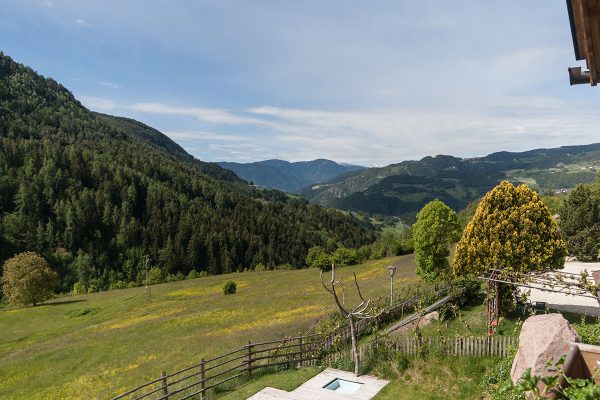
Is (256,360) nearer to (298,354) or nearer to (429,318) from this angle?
(298,354)

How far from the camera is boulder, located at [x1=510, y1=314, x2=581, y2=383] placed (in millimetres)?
11656

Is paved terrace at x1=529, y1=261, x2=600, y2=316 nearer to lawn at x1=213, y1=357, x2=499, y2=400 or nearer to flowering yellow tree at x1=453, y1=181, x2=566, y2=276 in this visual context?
flowering yellow tree at x1=453, y1=181, x2=566, y2=276

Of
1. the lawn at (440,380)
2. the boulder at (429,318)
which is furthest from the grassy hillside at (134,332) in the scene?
Answer: the lawn at (440,380)

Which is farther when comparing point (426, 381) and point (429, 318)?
point (429, 318)

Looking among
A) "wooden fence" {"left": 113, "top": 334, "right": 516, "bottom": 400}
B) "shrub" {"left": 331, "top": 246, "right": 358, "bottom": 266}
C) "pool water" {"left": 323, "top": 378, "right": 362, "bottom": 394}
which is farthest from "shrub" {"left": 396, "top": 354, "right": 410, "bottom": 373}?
"shrub" {"left": 331, "top": 246, "right": 358, "bottom": 266}

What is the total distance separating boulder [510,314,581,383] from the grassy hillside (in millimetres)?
19707

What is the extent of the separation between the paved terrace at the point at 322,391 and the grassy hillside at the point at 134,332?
33.6 ft

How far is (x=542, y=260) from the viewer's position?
2495 cm

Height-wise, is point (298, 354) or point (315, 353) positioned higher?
point (298, 354)

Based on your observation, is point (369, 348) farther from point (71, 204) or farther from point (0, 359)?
point (71, 204)

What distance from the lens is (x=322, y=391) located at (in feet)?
62.8

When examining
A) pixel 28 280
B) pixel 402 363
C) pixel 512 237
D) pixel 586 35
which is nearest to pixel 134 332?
pixel 402 363

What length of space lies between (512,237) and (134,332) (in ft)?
131

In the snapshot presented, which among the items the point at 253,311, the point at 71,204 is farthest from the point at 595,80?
the point at 71,204
